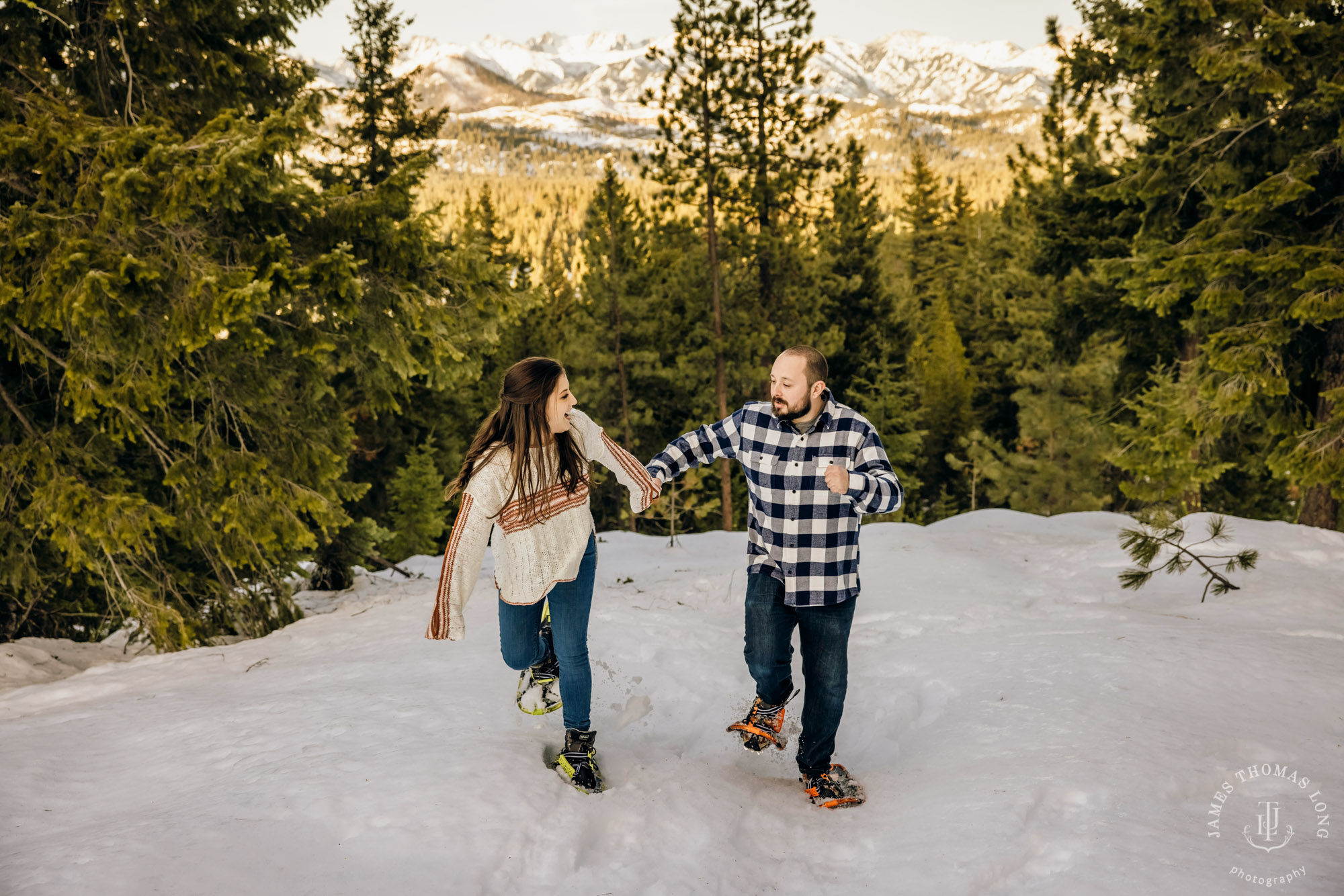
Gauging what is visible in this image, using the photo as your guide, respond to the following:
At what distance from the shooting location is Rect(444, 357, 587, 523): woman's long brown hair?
3.61 meters

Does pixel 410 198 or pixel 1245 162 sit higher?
pixel 1245 162

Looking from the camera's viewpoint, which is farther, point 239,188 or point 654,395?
point 654,395

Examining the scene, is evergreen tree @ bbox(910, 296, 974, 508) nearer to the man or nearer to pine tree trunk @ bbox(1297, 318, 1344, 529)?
pine tree trunk @ bbox(1297, 318, 1344, 529)

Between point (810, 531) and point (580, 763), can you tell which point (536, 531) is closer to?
point (580, 763)

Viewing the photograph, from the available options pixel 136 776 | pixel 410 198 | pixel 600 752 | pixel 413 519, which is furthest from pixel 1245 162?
pixel 413 519

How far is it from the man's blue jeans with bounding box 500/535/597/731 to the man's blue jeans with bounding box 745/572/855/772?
0.83m

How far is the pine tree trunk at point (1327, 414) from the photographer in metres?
9.52

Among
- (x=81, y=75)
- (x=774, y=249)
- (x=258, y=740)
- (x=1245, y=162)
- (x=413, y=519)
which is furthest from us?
(x=413, y=519)

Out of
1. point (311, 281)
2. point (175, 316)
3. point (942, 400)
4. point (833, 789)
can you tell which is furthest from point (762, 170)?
point (833, 789)

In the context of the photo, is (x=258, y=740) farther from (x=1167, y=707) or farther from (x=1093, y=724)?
(x=1167, y=707)

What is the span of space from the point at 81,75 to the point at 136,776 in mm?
7656

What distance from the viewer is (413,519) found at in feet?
88.2

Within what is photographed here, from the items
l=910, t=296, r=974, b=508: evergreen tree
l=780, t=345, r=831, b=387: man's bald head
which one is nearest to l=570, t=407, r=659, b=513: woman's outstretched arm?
l=780, t=345, r=831, b=387: man's bald head

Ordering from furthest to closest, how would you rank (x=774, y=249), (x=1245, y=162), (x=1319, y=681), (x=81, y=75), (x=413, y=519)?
(x=413, y=519) < (x=774, y=249) < (x=1245, y=162) < (x=81, y=75) < (x=1319, y=681)
